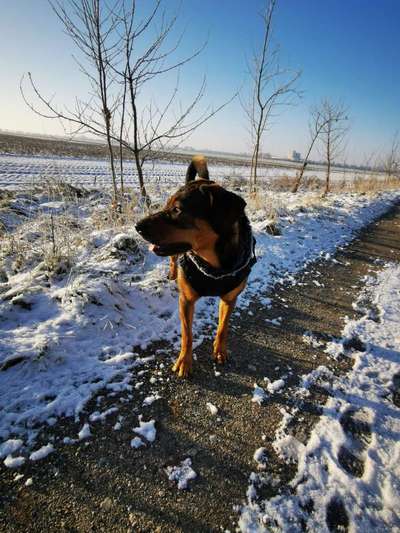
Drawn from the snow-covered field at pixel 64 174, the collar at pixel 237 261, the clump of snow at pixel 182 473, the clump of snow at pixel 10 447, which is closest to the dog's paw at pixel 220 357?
the collar at pixel 237 261

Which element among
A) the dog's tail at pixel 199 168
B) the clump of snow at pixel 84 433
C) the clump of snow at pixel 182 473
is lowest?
the clump of snow at pixel 182 473

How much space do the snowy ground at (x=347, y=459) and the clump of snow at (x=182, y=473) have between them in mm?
359

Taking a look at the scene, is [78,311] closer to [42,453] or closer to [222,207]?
[42,453]

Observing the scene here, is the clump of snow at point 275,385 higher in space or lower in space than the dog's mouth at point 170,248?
lower

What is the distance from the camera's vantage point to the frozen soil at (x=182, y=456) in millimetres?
1552

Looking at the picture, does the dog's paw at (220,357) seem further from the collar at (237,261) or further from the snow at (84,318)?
the collar at (237,261)

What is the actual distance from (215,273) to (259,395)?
3.64 ft

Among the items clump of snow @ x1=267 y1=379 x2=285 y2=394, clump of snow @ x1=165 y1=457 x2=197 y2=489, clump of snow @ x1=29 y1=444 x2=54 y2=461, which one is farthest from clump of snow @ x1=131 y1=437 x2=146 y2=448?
clump of snow @ x1=267 y1=379 x2=285 y2=394

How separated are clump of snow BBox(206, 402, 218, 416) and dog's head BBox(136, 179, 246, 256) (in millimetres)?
1270

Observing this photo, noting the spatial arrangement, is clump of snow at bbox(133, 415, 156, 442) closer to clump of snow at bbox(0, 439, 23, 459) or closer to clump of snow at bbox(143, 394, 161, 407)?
clump of snow at bbox(143, 394, 161, 407)

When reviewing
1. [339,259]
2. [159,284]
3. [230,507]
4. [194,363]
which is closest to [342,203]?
[339,259]

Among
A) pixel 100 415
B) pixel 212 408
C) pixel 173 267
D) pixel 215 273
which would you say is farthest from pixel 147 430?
pixel 173 267

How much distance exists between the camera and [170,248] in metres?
2.26

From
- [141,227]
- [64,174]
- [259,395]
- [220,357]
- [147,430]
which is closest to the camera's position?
[147,430]
